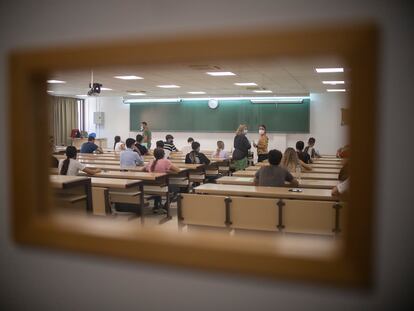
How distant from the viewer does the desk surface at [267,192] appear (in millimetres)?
4297

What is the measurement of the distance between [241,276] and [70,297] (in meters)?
0.97

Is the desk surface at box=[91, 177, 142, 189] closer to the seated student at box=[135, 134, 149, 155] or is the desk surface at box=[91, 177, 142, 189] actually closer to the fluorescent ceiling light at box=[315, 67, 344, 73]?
the seated student at box=[135, 134, 149, 155]

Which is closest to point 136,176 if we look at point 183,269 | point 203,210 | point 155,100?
point 203,210

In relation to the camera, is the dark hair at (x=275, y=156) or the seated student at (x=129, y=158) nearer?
the dark hair at (x=275, y=156)

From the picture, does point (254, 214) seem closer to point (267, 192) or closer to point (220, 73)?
point (267, 192)

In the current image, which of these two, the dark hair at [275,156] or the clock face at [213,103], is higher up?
the clock face at [213,103]

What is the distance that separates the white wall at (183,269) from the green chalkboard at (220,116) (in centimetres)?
1236

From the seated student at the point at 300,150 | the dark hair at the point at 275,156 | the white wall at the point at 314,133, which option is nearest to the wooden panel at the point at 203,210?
the dark hair at the point at 275,156

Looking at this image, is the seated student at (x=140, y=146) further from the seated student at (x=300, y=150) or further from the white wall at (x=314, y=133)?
the white wall at (x=314, y=133)

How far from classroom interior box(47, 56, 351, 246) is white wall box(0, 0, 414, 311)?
0.20 meters

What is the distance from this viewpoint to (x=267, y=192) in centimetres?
443

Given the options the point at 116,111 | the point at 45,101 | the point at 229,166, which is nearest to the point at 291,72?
the point at 229,166

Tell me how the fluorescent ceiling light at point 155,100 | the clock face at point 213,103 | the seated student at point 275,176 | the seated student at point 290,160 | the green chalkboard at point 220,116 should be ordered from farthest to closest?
the fluorescent ceiling light at point 155,100, the clock face at point 213,103, the green chalkboard at point 220,116, the seated student at point 290,160, the seated student at point 275,176

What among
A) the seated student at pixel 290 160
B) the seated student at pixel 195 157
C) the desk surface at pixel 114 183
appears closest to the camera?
the desk surface at pixel 114 183
